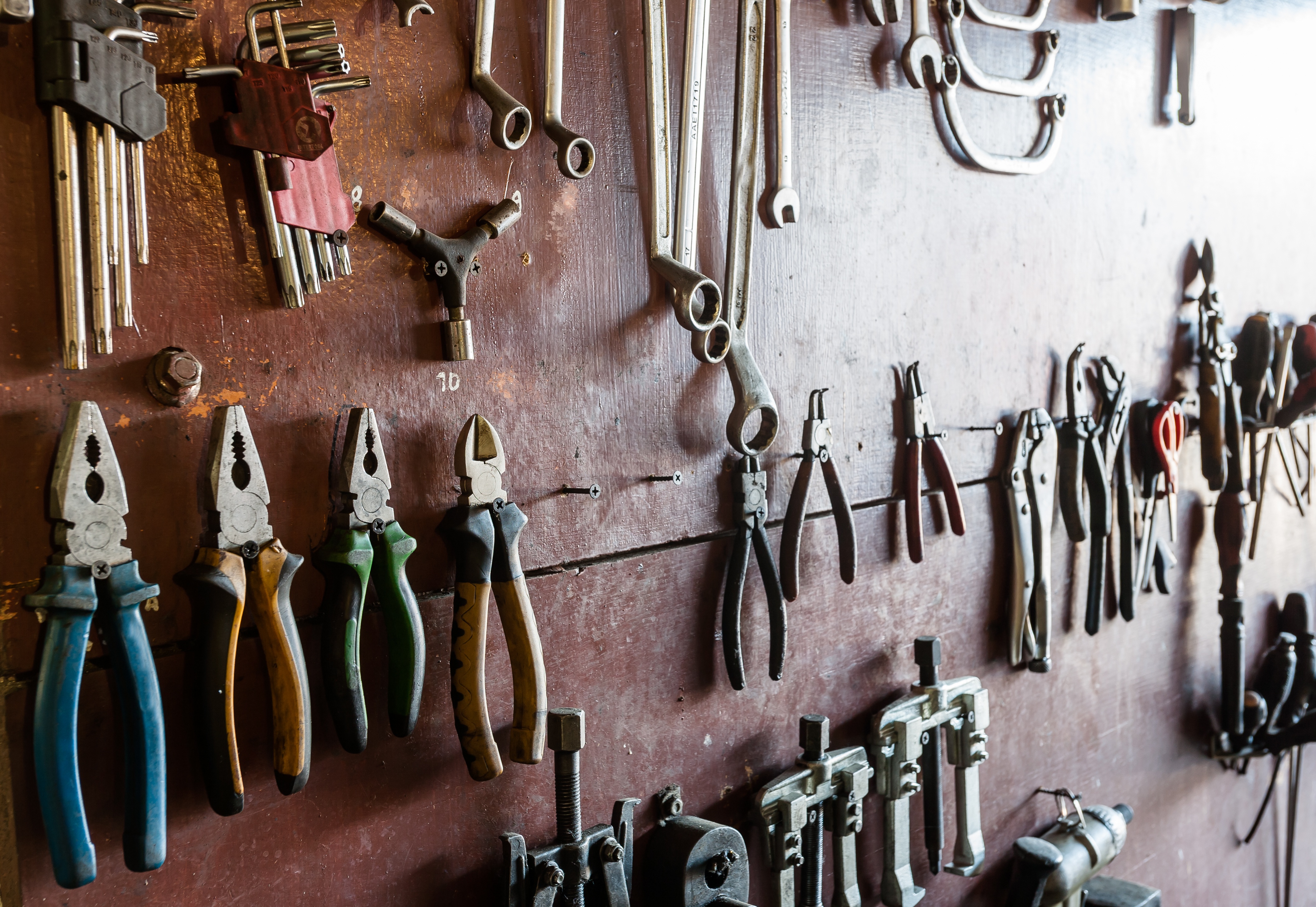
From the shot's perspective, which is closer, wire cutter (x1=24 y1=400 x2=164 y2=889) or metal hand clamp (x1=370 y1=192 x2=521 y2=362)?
wire cutter (x1=24 y1=400 x2=164 y2=889)

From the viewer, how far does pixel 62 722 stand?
0.72 meters

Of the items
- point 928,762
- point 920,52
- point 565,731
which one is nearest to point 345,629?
point 565,731

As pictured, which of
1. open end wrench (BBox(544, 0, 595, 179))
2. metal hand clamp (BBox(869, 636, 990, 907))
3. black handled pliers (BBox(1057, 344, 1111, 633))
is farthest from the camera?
black handled pliers (BBox(1057, 344, 1111, 633))

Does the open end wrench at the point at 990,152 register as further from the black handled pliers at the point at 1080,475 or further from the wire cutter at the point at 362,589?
the wire cutter at the point at 362,589

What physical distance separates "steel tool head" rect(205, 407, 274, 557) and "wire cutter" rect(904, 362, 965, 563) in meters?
0.87

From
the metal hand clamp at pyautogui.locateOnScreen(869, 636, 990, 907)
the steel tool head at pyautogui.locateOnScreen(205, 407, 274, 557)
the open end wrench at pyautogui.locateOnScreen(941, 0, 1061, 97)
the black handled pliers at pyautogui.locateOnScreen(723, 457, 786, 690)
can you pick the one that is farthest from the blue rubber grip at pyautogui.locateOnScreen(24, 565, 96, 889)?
the open end wrench at pyautogui.locateOnScreen(941, 0, 1061, 97)

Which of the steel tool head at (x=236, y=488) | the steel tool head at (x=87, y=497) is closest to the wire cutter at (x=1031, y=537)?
the steel tool head at (x=236, y=488)

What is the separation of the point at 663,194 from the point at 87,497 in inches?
25.4

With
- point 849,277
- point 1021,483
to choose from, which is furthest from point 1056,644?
point 849,277

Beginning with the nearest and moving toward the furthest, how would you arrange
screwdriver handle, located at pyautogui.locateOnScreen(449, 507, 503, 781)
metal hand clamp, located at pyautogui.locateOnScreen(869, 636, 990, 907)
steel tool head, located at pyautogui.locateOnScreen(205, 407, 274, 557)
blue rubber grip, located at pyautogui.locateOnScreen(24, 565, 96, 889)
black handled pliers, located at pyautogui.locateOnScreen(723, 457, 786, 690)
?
blue rubber grip, located at pyautogui.locateOnScreen(24, 565, 96, 889) → steel tool head, located at pyautogui.locateOnScreen(205, 407, 274, 557) → screwdriver handle, located at pyautogui.locateOnScreen(449, 507, 503, 781) → black handled pliers, located at pyautogui.locateOnScreen(723, 457, 786, 690) → metal hand clamp, located at pyautogui.locateOnScreen(869, 636, 990, 907)

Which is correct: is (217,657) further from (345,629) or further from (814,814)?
(814,814)

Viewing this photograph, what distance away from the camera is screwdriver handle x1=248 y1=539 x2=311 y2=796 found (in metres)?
0.83

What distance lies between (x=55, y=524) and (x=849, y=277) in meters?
0.96

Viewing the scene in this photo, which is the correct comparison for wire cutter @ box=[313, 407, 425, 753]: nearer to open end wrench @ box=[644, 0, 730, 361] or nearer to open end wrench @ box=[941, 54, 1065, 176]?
open end wrench @ box=[644, 0, 730, 361]
